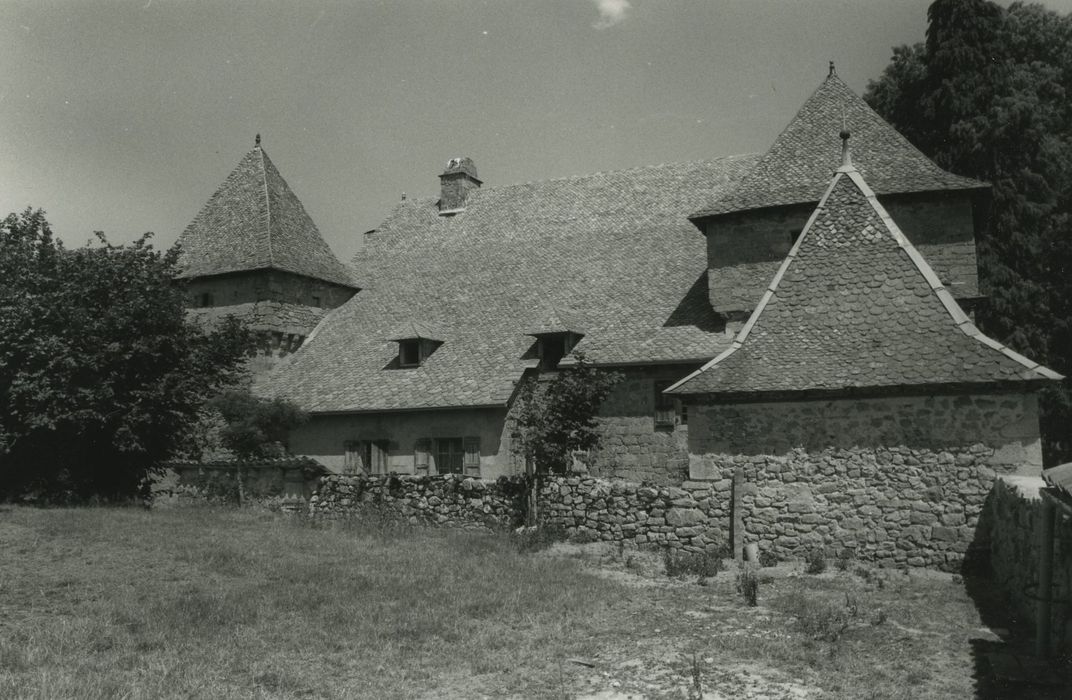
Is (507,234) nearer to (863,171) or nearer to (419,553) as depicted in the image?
(863,171)

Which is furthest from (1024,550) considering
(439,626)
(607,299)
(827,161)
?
(607,299)

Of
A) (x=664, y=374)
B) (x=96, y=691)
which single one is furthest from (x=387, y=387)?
(x=96, y=691)

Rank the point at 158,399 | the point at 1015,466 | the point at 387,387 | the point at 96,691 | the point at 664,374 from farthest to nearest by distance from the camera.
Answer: the point at 387,387, the point at 664,374, the point at 158,399, the point at 1015,466, the point at 96,691

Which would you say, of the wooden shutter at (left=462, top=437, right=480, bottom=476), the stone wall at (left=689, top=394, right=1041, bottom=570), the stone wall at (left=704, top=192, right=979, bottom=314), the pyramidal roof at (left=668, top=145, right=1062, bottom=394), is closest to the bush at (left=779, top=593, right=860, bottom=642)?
the stone wall at (left=689, top=394, right=1041, bottom=570)

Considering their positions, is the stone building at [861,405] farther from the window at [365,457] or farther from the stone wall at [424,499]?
the window at [365,457]

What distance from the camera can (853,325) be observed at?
14453 mm

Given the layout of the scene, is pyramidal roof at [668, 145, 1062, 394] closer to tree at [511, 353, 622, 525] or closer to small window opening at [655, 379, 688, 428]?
tree at [511, 353, 622, 525]

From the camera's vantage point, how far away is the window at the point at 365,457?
79.9 feet

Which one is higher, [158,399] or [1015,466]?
[158,399]

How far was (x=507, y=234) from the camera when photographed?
1198 inches

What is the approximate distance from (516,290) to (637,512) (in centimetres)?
1256

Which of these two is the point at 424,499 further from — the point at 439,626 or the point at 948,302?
the point at 948,302

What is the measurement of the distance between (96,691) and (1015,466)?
38.3 feet

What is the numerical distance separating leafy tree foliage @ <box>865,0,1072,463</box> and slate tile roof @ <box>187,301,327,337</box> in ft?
65.1
